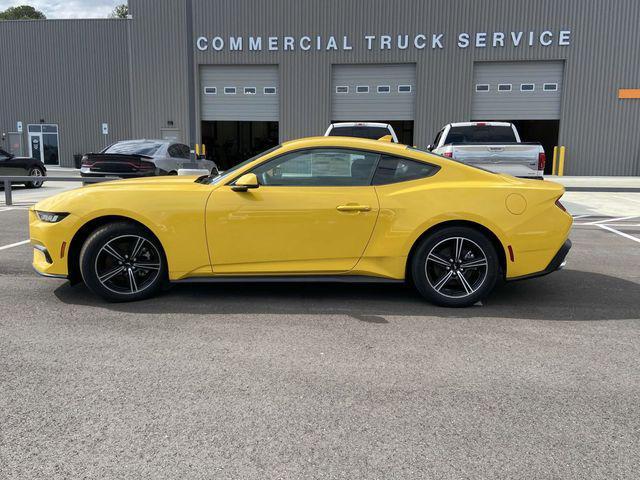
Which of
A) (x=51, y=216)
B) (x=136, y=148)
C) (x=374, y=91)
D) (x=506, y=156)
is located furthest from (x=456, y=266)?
(x=374, y=91)

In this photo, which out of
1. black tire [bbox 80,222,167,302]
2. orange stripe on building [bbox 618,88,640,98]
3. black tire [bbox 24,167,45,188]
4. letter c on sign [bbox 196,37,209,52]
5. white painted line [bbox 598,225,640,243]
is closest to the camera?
black tire [bbox 80,222,167,302]

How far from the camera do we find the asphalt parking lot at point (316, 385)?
2461 millimetres

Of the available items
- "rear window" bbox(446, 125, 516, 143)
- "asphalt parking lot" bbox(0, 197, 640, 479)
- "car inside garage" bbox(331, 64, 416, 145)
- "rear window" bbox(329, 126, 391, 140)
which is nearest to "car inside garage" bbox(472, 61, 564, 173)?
"car inside garage" bbox(331, 64, 416, 145)

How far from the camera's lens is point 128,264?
4.79 metres

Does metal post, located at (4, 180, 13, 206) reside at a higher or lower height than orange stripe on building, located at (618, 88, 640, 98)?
lower

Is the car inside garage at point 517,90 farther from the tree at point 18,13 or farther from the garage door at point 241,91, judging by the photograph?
the tree at point 18,13

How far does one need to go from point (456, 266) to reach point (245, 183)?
2.00 m

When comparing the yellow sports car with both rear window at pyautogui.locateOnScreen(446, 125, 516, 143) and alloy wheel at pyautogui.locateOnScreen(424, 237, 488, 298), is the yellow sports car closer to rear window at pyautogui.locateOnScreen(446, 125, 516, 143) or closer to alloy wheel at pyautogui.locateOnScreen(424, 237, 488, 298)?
alloy wheel at pyautogui.locateOnScreen(424, 237, 488, 298)

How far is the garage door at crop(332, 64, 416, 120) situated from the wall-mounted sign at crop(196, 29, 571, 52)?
1.01m

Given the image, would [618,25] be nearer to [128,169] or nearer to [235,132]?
[235,132]

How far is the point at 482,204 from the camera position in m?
4.66

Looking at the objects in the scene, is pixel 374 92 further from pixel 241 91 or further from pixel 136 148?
pixel 136 148

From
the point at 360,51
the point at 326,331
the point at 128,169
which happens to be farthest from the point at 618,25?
the point at 326,331

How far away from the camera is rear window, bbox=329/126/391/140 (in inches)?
456
